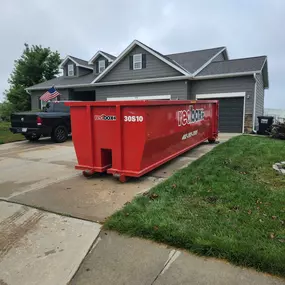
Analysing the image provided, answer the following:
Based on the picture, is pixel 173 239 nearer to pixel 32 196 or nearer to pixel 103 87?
pixel 32 196

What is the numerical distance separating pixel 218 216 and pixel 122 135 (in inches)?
93.7

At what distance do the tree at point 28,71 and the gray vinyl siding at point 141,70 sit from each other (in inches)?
611

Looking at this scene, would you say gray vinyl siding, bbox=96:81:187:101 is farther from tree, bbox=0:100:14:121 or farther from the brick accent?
tree, bbox=0:100:14:121

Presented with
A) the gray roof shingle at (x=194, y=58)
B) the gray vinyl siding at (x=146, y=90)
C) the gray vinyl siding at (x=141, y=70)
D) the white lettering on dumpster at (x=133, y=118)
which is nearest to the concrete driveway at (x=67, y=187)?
the white lettering on dumpster at (x=133, y=118)

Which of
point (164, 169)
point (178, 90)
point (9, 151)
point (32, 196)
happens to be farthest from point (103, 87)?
point (32, 196)

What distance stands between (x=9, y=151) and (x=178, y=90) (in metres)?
9.89

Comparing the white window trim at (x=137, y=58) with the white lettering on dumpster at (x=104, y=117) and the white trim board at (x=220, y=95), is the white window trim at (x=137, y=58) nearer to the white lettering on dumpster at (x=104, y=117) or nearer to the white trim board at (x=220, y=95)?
the white trim board at (x=220, y=95)

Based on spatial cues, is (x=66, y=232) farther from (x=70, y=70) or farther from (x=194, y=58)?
(x=70, y=70)

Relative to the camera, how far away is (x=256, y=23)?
18562 mm

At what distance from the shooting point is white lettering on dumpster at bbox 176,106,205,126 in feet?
21.6

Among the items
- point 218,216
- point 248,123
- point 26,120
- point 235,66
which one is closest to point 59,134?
point 26,120

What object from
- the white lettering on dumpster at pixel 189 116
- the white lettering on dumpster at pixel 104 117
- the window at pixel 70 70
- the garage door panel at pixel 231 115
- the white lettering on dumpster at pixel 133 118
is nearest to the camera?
the white lettering on dumpster at pixel 133 118

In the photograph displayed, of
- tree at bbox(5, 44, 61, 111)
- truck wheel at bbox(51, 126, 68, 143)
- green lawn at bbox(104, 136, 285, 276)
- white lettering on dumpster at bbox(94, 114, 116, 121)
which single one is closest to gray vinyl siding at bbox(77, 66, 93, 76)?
tree at bbox(5, 44, 61, 111)

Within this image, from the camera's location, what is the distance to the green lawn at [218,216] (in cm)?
257
